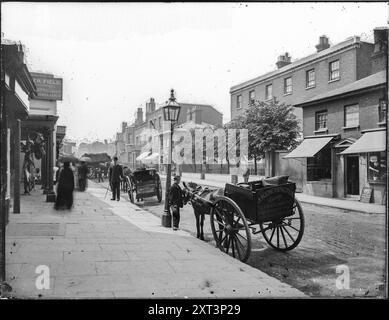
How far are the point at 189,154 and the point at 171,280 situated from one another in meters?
3.42

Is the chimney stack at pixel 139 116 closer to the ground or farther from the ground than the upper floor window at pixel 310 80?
closer to the ground

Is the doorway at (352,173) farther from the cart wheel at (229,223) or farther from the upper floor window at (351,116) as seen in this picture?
the cart wheel at (229,223)

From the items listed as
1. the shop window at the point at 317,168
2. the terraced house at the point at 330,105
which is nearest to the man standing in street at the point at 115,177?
the terraced house at the point at 330,105

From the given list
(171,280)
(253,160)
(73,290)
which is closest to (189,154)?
(253,160)

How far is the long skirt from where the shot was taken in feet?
30.1

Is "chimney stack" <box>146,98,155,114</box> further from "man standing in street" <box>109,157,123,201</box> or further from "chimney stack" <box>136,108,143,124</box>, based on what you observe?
"man standing in street" <box>109,157,123,201</box>

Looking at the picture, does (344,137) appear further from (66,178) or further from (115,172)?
(115,172)

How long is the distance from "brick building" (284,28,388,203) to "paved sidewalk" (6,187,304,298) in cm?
228

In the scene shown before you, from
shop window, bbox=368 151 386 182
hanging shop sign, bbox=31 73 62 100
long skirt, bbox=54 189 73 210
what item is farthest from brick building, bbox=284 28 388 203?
long skirt, bbox=54 189 73 210

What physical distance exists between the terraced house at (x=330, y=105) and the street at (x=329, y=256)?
924mm

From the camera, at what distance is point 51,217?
8.98 meters

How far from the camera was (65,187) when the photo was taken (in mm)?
8500

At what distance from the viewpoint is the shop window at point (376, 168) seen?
8.16m

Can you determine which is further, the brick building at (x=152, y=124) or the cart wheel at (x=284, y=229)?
the brick building at (x=152, y=124)
